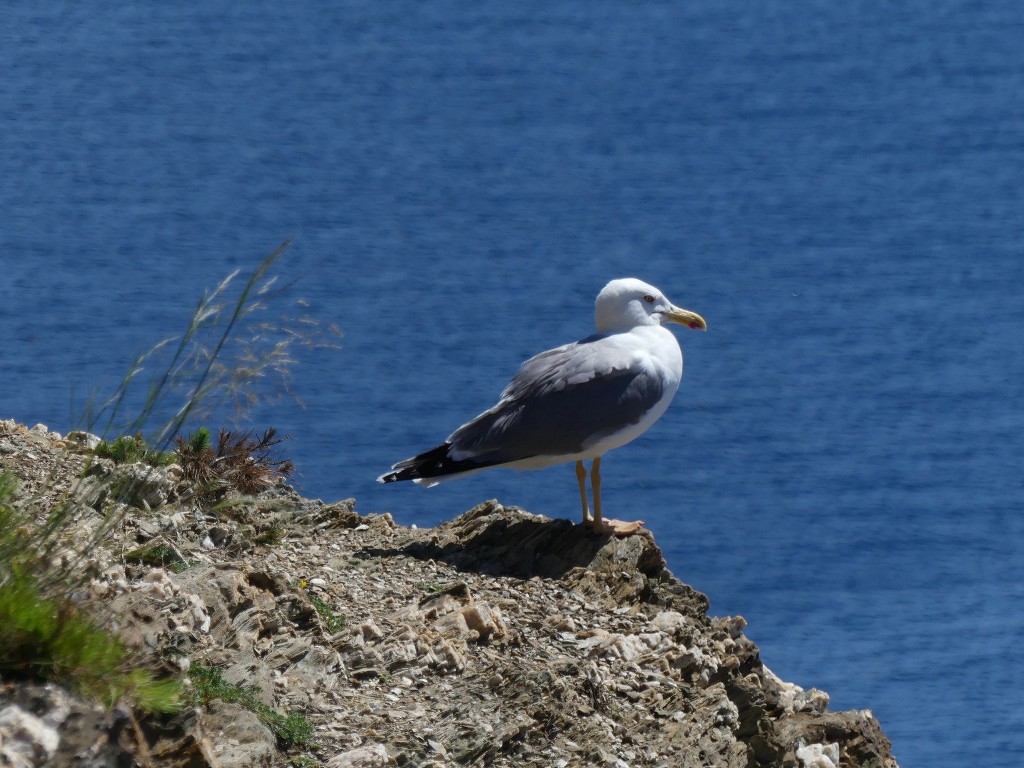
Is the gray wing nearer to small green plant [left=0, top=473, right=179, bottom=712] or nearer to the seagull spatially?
the seagull

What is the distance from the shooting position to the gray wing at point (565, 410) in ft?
13.9

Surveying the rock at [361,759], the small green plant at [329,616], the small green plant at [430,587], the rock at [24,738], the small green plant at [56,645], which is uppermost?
the small green plant at [56,645]

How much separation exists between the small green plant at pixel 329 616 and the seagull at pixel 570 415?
2.35ft

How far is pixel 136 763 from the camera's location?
2561 millimetres

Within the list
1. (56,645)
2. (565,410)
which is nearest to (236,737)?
(56,645)

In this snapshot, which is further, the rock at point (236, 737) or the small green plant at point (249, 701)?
the small green plant at point (249, 701)

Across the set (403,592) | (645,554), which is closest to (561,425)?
(645,554)

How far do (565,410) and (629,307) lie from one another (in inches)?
18.0

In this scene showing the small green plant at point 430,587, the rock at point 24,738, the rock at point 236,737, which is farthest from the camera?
the small green plant at point 430,587

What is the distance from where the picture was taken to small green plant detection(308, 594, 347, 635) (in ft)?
11.6

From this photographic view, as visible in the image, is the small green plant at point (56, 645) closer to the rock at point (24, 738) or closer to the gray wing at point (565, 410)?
the rock at point (24, 738)

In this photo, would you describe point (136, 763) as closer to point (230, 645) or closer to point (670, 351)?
point (230, 645)

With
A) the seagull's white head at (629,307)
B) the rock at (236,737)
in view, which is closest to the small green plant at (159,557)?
the rock at (236,737)

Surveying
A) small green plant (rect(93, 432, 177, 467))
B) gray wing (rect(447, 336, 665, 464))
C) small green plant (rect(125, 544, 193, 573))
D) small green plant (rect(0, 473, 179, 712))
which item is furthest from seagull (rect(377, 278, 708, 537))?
small green plant (rect(0, 473, 179, 712))
